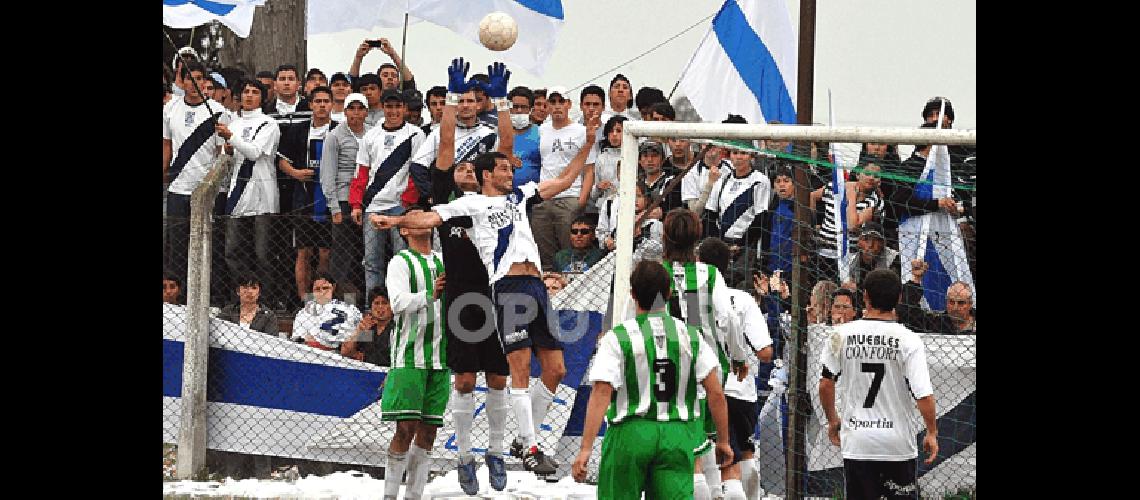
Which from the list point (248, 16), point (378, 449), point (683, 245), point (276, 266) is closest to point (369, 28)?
point (248, 16)

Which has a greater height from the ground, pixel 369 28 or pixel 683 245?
pixel 369 28

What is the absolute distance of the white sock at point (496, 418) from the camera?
9922mm

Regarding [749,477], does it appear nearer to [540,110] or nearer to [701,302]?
[701,302]

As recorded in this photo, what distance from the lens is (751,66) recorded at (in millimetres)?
10531

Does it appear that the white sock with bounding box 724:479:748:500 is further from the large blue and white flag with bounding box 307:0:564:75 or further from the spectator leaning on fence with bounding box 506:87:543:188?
the large blue and white flag with bounding box 307:0:564:75

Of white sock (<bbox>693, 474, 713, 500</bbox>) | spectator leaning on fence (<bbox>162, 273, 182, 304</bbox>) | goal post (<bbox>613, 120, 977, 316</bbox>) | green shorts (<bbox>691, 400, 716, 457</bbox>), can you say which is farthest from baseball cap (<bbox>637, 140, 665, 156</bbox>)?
spectator leaning on fence (<bbox>162, 273, 182, 304</bbox>)

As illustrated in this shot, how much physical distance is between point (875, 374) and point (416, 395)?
2781 millimetres

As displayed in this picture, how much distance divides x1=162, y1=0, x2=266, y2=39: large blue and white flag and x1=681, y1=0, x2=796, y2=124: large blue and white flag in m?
3.44

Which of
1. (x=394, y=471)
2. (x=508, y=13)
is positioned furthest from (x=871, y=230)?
(x=508, y=13)

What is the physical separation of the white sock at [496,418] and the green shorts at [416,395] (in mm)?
468

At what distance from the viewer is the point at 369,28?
12031 mm

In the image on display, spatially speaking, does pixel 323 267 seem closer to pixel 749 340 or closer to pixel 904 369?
pixel 749 340

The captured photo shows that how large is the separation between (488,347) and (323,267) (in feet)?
5.37

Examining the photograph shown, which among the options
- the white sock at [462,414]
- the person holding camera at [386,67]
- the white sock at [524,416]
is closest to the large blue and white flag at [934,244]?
the white sock at [524,416]
